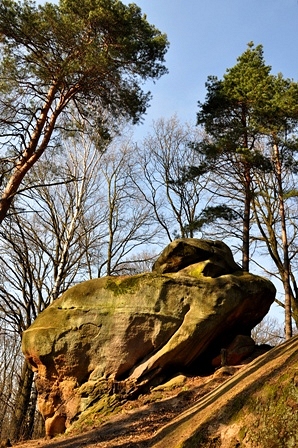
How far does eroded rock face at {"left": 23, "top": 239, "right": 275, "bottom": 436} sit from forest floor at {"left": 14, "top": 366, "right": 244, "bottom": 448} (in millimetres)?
662

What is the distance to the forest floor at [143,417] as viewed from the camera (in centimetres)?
662

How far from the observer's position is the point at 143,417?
760cm

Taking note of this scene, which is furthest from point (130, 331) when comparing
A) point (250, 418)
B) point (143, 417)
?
point (250, 418)

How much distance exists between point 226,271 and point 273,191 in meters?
6.57

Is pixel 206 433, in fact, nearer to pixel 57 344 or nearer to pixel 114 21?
pixel 57 344

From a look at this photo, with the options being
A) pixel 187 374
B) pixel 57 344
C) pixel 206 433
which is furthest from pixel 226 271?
pixel 206 433

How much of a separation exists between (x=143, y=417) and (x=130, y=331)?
93.6 inches

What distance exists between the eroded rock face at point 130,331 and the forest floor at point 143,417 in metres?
0.66

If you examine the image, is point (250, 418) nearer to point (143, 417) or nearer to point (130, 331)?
point (143, 417)

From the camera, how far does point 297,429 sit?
3.13 metres

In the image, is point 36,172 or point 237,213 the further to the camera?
point 36,172

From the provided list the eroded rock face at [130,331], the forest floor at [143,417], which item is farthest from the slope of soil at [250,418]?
the eroded rock face at [130,331]

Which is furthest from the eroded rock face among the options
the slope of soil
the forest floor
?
the slope of soil

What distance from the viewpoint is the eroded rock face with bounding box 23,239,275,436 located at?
9414 mm
